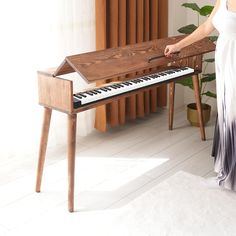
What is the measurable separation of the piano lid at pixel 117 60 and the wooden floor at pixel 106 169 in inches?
30.2

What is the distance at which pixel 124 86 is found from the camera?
8.38 ft

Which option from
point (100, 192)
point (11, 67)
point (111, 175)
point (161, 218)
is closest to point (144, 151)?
point (111, 175)

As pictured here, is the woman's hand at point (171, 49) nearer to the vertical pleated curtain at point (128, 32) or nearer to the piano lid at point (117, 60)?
the piano lid at point (117, 60)

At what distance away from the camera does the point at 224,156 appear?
2.65 m

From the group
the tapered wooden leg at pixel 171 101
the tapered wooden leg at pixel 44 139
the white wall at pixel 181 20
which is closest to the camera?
the tapered wooden leg at pixel 44 139

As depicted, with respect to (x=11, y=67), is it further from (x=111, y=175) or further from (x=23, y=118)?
(x=111, y=175)

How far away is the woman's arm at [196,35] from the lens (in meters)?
2.53

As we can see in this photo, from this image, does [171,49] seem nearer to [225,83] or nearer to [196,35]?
[196,35]

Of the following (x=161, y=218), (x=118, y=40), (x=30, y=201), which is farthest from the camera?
(x=118, y=40)

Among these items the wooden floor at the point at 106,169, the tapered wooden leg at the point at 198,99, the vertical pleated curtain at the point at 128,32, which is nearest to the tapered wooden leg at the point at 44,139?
the wooden floor at the point at 106,169

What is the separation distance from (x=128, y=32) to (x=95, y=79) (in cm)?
135

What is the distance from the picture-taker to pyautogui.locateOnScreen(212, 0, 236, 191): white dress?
2.37 metres

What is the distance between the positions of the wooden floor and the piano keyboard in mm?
642

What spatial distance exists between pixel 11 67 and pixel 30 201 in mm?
1006
